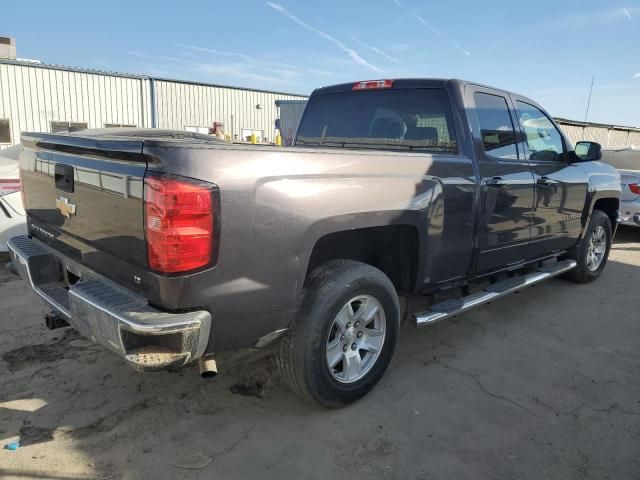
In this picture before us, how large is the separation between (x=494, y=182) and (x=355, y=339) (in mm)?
1592

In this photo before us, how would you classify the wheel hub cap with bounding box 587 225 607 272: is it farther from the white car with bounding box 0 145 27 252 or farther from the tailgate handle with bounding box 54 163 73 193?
the white car with bounding box 0 145 27 252

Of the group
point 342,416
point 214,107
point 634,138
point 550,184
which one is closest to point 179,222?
point 342,416

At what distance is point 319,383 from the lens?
2613 mm

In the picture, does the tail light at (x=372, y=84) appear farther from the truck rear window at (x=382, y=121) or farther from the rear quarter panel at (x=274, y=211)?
the rear quarter panel at (x=274, y=211)

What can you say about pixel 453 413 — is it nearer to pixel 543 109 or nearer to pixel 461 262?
Result: pixel 461 262

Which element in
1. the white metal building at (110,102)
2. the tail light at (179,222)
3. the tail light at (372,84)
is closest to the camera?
the tail light at (179,222)

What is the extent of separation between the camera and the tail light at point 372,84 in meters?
3.77

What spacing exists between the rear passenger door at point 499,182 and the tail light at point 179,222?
84.0 inches

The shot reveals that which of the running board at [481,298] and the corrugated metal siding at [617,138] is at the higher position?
the corrugated metal siding at [617,138]

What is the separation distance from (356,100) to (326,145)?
1.48 feet

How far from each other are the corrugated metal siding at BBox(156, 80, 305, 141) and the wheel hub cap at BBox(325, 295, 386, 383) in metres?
18.4

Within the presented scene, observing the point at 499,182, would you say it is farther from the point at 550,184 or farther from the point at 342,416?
the point at 342,416

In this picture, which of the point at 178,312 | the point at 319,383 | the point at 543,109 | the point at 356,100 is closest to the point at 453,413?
the point at 319,383

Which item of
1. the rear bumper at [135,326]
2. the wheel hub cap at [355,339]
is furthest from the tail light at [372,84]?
the rear bumper at [135,326]
